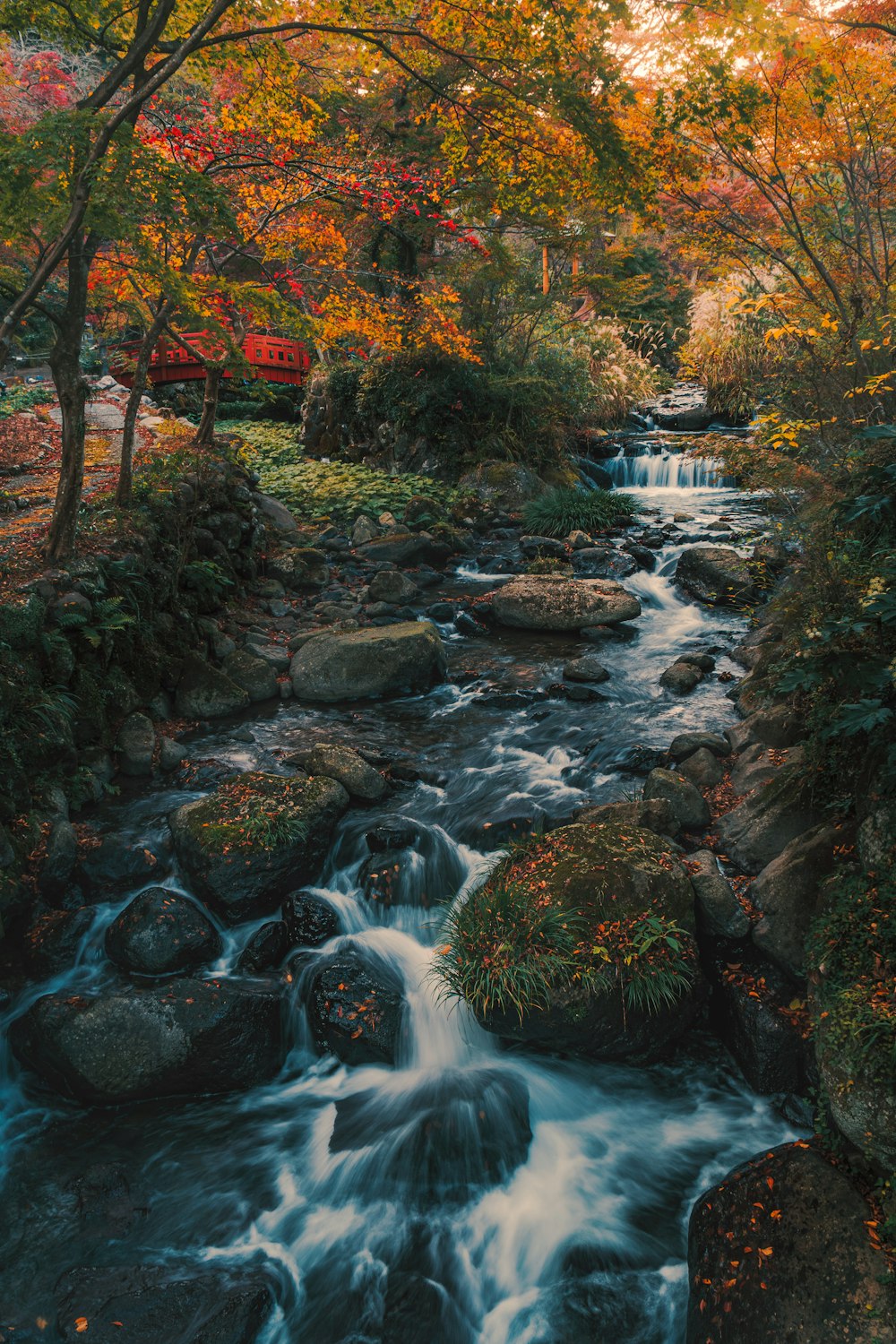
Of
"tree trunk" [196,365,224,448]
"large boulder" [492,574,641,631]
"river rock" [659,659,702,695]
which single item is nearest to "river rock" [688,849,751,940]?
"river rock" [659,659,702,695]

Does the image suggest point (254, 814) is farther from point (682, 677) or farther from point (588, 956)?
point (682, 677)

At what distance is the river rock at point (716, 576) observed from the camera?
10.3 meters

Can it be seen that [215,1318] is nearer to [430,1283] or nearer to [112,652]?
[430,1283]

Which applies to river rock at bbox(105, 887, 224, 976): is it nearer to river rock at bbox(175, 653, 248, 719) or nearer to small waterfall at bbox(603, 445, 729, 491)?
river rock at bbox(175, 653, 248, 719)

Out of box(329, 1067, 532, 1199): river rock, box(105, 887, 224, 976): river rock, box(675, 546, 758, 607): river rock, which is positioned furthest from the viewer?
box(675, 546, 758, 607): river rock

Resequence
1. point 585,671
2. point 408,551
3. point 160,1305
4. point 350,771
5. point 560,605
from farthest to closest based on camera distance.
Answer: point 408,551 → point 560,605 → point 585,671 → point 350,771 → point 160,1305

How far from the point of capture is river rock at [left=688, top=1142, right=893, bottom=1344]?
2.90m

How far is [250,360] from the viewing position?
19.5m

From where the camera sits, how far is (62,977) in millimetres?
4910

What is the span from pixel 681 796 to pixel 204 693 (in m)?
4.87

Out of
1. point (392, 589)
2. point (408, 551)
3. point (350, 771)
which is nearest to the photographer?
point (350, 771)

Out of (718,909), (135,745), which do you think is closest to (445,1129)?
(718,909)

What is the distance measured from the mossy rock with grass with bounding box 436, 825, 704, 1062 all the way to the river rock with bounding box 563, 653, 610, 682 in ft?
12.4

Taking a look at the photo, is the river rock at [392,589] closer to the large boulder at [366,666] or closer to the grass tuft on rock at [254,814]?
the large boulder at [366,666]
